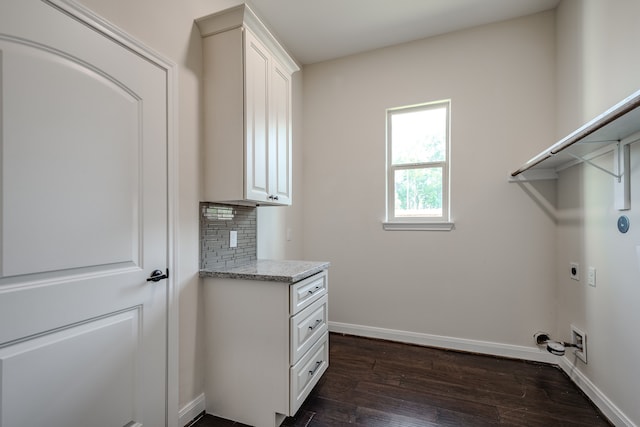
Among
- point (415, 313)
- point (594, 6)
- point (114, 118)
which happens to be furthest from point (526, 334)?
point (114, 118)

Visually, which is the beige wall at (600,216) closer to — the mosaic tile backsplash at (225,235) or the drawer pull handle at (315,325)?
the drawer pull handle at (315,325)

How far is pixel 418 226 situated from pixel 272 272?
163 centimetres

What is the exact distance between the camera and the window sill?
8.88 ft

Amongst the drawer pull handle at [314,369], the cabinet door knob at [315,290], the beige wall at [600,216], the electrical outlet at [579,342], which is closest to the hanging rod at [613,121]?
the beige wall at [600,216]

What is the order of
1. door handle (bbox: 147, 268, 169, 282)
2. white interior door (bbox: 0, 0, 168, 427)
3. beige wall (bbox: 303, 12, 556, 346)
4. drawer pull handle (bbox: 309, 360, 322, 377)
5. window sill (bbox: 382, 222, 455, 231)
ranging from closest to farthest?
white interior door (bbox: 0, 0, 168, 427) → door handle (bbox: 147, 268, 169, 282) → drawer pull handle (bbox: 309, 360, 322, 377) → beige wall (bbox: 303, 12, 556, 346) → window sill (bbox: 382, 222, 455, 231)

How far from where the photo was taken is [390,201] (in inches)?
117

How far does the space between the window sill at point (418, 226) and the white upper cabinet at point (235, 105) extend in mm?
1427

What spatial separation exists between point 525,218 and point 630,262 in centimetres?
93

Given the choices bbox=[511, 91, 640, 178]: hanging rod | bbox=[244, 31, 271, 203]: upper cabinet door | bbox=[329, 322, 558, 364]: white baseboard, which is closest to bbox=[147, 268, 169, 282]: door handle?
bbox=[244, 31, 271, 203]: upper cabinet door

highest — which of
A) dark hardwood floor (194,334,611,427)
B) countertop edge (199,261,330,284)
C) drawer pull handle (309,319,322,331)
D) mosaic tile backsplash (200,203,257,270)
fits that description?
mosaic tile backsplash (200,203,257,270)

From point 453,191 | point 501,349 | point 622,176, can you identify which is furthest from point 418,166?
point 501,349

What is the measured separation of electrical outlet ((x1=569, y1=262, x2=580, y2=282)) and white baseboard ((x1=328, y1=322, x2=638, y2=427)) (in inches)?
25.8

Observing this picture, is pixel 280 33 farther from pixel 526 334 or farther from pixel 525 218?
pixel 526 334

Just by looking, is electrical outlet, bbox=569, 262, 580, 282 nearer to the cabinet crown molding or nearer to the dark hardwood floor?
the dark hardwood floor
